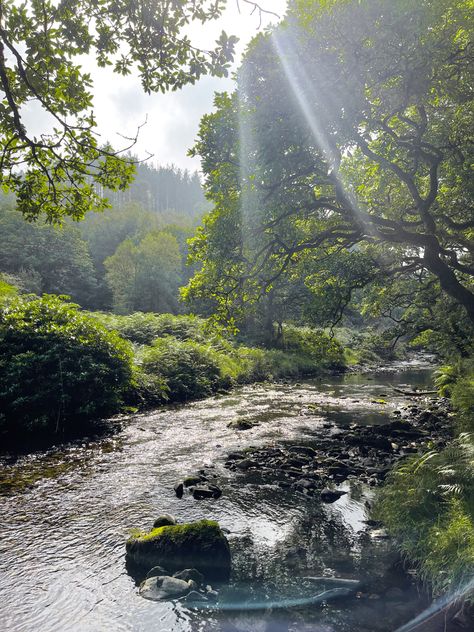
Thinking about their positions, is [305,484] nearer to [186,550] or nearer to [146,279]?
[186,550]

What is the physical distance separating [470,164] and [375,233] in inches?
125

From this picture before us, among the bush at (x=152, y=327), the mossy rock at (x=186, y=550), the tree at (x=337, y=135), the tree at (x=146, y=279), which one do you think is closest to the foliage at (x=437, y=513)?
the mossy rock at (x=186, y=550)

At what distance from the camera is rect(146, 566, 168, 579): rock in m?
5.64

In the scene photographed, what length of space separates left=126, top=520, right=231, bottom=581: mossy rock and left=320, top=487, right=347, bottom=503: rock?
2821 mm

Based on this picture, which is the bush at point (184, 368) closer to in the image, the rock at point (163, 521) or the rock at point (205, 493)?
the rock at point (205, 493)

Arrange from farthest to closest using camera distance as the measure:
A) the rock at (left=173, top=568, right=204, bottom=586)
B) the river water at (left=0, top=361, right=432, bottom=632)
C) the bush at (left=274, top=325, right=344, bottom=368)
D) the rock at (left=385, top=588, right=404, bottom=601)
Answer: the bush at (left=274, top=325, right=344, bottom=368)
the rock at (left=173, top=568, right=204, bottom=586)
the rock at (left=385, top=588, right=404, bottom=601)
the river water at (left=0, top=361, right=432, bottom=632)

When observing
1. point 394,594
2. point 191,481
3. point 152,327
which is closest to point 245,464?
point 191,481

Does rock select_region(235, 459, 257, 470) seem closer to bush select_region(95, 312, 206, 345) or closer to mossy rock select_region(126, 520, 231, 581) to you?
mossy rock select_region(126, 520, 231, 581)

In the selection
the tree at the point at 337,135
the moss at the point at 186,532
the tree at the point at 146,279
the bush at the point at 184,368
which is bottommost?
the moss at the point at 186,532

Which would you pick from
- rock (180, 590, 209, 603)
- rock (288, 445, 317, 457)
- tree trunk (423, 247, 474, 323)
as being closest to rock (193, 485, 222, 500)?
rock (180, 590, 209, 603)

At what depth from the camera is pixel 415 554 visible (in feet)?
18.7

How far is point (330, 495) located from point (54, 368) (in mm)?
9709

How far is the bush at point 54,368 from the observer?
1252cm

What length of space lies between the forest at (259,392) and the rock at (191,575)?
0.03 m
